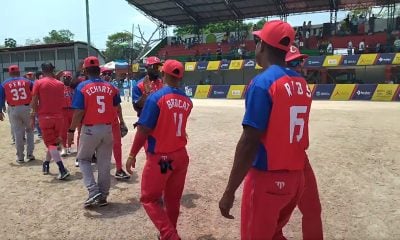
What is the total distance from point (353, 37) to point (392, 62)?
699 centimetres

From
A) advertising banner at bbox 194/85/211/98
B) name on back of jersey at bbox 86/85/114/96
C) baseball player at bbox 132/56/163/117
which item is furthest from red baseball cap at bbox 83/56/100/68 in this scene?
advertising banner at bbox 194/85/211/98

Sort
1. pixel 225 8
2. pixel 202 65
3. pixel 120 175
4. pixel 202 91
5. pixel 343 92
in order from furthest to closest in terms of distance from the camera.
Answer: pixel 225 8
pixel 202 65
pixel 202 91
pixel 343 92
pixel 120 175

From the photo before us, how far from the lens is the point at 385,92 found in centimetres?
2397

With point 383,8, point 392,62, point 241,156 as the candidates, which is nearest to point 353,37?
point 383,8

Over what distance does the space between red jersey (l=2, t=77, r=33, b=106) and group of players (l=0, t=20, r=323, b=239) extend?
56.5 inches

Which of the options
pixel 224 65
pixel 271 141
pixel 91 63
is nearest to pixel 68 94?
pixel 91 63

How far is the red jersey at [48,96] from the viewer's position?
7172 millimetres

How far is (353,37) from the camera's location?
31.6 meters

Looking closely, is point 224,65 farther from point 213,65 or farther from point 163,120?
point 163,120

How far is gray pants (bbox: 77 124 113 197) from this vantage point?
5.32m

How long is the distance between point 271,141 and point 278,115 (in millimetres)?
175

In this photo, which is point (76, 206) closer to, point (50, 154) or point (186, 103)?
point (50, 154)

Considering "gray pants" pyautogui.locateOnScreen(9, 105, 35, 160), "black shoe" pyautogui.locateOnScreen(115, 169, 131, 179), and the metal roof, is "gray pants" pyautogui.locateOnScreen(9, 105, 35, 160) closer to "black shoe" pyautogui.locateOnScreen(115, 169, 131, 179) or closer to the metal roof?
"black shoe" pyautogui.locateOnScreen(115, 169, 131, 179)

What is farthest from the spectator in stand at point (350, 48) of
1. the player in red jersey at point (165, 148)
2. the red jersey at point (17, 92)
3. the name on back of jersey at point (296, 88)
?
A: the name on back of jersey at point (296, 88)
